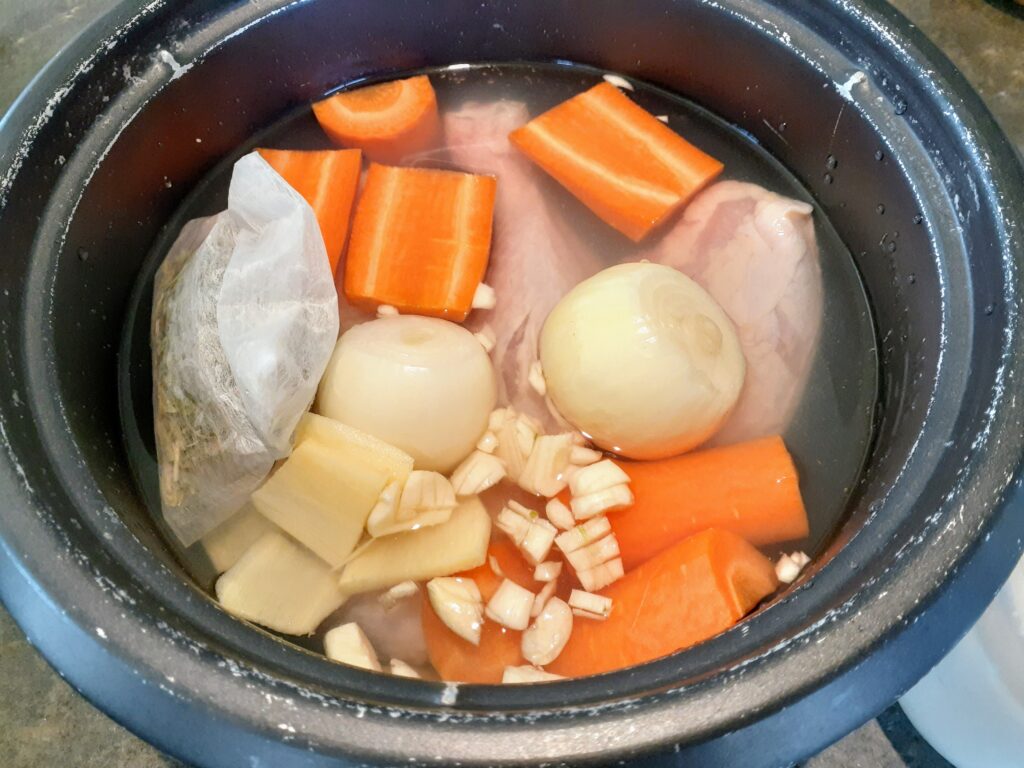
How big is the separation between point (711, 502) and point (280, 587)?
0.44m

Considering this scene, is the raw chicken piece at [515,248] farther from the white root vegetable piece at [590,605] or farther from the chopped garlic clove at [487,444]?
the white root vegetable piece at [590,605]

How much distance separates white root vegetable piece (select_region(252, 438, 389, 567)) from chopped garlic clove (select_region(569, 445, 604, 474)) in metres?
0.20

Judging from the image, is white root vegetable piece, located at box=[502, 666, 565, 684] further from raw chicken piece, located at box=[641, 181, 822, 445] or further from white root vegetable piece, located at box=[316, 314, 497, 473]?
raw chicken piece, located at box=[641, 181, 822, 445]

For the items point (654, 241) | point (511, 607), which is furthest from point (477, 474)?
point (654, 241)

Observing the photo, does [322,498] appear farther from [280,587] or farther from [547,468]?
[547,468]

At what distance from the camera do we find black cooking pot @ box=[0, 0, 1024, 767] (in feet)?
1.95

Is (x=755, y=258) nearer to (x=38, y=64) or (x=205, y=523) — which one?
(x=205, y=523)

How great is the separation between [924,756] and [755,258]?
63cm

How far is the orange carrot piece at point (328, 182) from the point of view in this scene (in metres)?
1.07

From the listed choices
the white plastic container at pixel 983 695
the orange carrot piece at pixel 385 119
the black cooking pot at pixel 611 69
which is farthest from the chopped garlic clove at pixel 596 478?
the orange carrot piece at pixel 385 119

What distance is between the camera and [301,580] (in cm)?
85

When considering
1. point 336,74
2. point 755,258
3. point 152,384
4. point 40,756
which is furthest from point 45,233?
point 755,258

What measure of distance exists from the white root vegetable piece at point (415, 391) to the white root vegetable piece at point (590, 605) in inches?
7.4

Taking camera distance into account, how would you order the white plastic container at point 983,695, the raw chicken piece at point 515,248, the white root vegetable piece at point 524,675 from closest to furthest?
the white root vegetable piece at point 524,675, the white plastic container at point 983,695, the raw chicken piece at point 515,248
